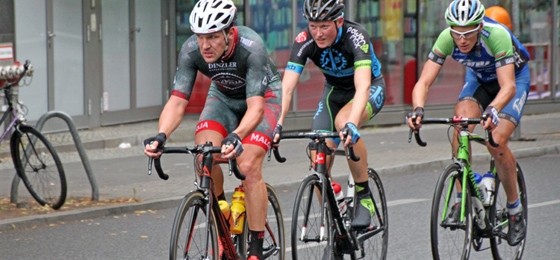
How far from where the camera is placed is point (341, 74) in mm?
8570

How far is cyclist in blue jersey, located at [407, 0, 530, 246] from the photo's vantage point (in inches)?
339

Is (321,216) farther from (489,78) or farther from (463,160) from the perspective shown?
(489,78)

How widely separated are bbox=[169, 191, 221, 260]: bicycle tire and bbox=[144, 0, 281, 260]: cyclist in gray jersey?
0.49 meters

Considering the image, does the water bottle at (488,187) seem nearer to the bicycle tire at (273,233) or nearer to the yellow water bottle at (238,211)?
the bicycle tire at (273,233)

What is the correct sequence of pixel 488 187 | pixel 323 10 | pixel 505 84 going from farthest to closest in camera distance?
pixel 488 187 → pixel 505 84 → pixel 323 10

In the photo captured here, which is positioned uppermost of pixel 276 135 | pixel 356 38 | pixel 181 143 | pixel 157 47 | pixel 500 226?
pixel 356 38

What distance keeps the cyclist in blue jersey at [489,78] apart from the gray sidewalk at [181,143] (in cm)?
385

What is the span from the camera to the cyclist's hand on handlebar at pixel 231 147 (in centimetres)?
690

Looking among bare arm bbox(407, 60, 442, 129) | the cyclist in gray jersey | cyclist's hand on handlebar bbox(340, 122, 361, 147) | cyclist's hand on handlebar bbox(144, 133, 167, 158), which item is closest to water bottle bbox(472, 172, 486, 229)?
bare arm bbox(407, 60, 442, 129)

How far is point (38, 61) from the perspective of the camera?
16500mm

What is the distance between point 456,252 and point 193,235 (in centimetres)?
232

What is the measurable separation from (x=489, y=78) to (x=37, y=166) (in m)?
4.39

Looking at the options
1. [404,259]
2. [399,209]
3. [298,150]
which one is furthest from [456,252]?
[298,150]

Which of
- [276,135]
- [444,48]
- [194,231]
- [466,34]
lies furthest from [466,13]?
[194,231]
